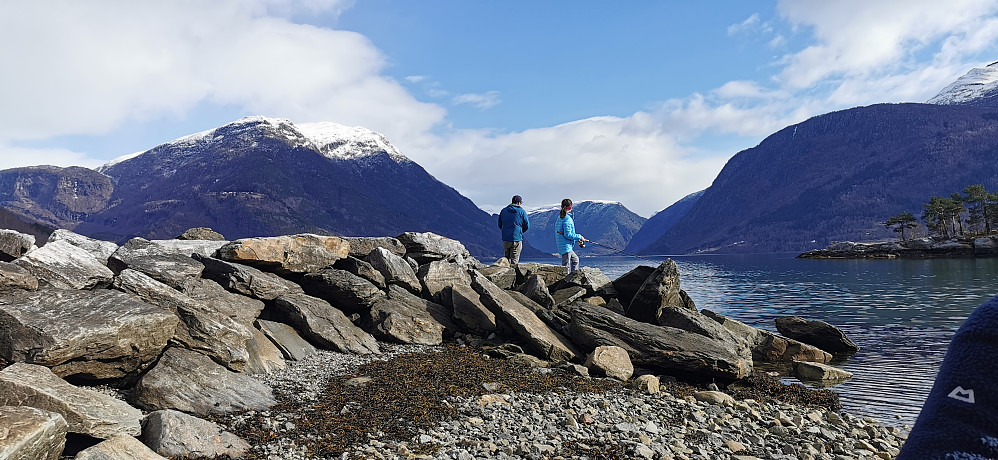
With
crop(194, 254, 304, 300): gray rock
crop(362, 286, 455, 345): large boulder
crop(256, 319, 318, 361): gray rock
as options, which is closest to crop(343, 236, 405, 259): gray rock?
crop(362, 286, 455, 345): large boulder

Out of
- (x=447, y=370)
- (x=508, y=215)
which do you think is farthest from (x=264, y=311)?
(x=508, y=215)

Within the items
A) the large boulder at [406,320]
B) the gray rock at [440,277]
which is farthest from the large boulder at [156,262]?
the gray rock at [440,277]

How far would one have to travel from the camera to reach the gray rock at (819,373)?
19578mm

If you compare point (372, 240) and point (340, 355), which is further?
point (372, 240)

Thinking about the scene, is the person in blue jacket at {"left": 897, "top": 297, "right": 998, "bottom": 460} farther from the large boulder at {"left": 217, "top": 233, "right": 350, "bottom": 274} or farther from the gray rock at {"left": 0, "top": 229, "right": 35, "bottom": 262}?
the gray rock at {"left": 0, "top": 229, "right": 35, "bottom": 262}

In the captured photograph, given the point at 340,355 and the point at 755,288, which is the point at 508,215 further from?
the point at 755,288

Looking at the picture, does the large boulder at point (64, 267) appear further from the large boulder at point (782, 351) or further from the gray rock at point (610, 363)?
the large boulder at point (782, 351)

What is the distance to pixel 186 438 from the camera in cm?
903

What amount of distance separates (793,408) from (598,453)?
8388mm

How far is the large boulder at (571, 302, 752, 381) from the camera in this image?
1711 centimetres

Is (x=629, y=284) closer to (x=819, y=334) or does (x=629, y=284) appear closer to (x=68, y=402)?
(x=819, y=334)

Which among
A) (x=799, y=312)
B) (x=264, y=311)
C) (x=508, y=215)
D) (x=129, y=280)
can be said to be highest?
(x=508, y=215)

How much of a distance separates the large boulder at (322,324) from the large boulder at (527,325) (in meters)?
4.43

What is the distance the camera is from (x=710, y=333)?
1920 centimetres
